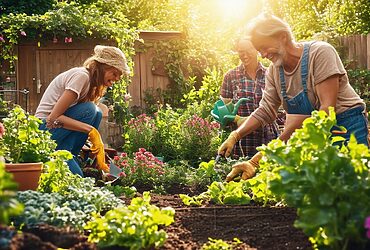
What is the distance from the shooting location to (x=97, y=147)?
588 centimetres

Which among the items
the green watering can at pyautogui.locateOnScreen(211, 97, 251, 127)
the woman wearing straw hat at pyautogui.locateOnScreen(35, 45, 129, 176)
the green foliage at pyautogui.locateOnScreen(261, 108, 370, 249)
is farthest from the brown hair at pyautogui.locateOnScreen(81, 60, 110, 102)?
the green foliage at pyautogui.locateOnScreen(261, 108, 370, 249)

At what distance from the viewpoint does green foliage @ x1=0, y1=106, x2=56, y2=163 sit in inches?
153

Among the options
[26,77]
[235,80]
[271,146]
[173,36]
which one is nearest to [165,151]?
[235,80]

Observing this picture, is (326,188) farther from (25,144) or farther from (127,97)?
(127,97)

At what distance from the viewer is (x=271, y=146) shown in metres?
2.80

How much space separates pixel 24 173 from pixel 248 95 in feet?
10.6

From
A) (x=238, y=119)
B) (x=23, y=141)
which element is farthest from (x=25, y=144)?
(x=238, y=119)

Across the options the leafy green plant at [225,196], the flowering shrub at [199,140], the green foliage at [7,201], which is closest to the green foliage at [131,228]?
the green foliage at [7,201]

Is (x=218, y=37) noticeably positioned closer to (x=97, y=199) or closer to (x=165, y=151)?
(x=165, y=151)

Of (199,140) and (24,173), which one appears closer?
(24,173)

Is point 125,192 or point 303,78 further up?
point 303,78

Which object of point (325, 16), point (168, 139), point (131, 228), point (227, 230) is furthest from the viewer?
point (325, 16)

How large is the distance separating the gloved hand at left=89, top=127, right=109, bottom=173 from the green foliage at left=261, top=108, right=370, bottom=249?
10.6 ft

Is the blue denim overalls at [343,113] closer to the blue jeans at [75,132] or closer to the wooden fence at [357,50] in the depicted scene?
the blue jeans at [75,132]
